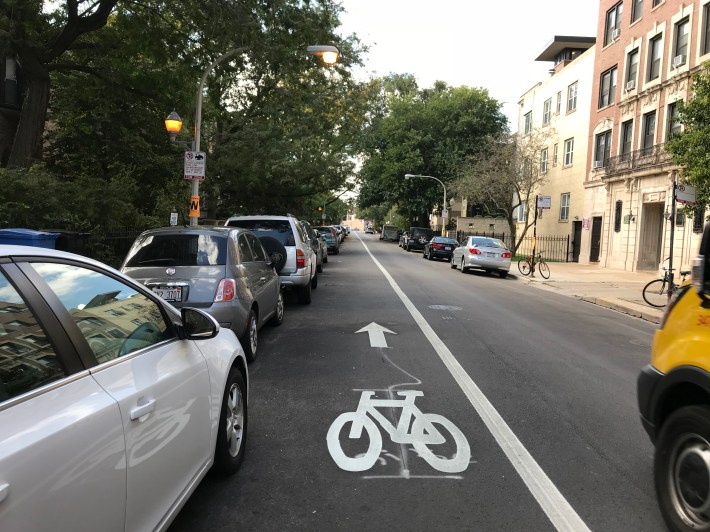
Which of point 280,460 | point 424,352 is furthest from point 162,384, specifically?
point 424,352

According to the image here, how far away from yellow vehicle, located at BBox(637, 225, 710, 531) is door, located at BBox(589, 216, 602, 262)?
2851 cm

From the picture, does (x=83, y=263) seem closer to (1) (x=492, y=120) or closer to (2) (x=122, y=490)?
(2) (x=122, y=490)

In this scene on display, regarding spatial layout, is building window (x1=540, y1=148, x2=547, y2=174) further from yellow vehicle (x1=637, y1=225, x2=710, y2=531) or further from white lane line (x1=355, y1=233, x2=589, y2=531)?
yellow vehicle (x1=637, y1=225, x2=710, y2=531)

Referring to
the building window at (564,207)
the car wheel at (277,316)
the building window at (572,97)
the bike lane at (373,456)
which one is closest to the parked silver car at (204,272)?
the bike lane at (373,456)

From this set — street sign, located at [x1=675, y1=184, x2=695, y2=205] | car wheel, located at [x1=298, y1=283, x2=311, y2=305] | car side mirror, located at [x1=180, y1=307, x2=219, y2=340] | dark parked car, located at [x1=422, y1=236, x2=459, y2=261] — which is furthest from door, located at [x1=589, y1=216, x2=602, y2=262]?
car side mirror, located at [x1=180, y1=307, x2=219, y2=340]

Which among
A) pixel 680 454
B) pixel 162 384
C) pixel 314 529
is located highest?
pixel 162 384

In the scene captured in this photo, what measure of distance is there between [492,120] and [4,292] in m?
47.8

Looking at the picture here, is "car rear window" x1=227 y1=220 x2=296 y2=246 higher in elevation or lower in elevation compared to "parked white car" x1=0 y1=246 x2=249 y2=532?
higher

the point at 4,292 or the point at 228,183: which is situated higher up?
the point at 228,183

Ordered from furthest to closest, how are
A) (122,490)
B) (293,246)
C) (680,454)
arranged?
(293,246) < (680,454) < (122,490)

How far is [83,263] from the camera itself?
2.59 meters

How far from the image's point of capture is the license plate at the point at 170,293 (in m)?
6.14

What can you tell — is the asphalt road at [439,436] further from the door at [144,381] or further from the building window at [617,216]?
the building window at [617,216]

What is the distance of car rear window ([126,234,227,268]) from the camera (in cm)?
654
